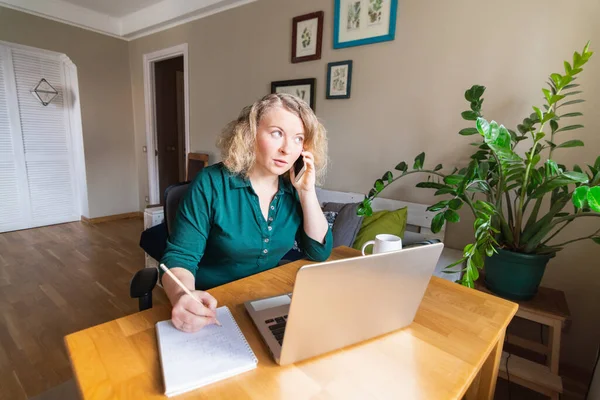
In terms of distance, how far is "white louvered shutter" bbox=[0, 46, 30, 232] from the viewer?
335 centimetres

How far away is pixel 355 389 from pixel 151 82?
4.33m

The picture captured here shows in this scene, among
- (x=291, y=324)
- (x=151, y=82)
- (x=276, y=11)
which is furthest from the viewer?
(x=151, y=82)

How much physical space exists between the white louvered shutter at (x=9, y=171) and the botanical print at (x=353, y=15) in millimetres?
3669

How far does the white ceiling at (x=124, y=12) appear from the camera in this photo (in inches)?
121

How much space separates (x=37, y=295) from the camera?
2.28m

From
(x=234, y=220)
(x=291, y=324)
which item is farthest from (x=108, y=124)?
(x=291, y=324)

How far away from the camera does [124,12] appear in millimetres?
3703

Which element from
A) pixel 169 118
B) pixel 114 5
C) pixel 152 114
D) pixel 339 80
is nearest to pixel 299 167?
pixel 339 80

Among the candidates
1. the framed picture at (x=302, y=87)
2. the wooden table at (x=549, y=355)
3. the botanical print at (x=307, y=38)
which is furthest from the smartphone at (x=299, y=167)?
the botanical print at (x=307, y=38)

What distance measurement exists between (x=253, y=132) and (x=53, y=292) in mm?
2342

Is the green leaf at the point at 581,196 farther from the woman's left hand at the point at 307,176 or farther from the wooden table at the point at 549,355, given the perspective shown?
the woman's left hand at the point at 307,176

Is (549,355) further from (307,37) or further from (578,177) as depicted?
(307,37)

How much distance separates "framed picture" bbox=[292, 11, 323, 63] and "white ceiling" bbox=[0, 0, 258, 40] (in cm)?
75

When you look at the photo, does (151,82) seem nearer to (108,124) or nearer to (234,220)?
(108,124)
